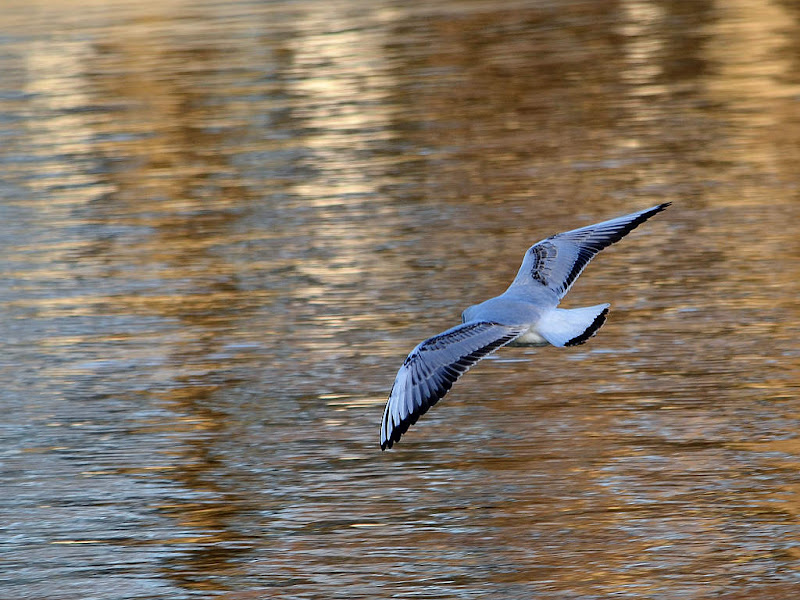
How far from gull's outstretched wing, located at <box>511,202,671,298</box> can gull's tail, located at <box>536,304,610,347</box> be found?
33 centimetres

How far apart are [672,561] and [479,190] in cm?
604

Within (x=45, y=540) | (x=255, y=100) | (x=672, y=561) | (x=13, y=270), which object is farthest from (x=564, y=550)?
(x=255, y=100)

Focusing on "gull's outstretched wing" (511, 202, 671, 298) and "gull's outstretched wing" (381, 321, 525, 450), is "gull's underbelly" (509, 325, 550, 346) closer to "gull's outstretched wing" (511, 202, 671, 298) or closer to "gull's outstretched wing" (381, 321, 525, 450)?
"gull's outstretched wing" (381, 321, 525, 450)

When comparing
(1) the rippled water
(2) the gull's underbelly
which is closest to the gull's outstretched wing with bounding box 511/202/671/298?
(2) the gull's underbelly

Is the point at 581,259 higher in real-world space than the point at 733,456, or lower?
higher

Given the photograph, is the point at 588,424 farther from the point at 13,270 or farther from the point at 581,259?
the point at 13,270

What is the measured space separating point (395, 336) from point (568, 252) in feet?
5.71

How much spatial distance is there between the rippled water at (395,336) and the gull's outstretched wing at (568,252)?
2.24 ft

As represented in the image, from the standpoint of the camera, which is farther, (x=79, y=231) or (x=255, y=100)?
(x=255, y=100)

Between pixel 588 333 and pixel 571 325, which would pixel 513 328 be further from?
pixel 588 333

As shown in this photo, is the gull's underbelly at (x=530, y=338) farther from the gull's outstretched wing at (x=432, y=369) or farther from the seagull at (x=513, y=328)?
the gull's outstretched wing at (x=432, y=369)

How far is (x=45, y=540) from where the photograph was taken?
19.2 feet

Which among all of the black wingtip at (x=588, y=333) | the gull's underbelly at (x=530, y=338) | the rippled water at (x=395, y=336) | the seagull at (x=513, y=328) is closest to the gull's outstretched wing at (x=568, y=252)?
the seagull at (x=513, y=328)

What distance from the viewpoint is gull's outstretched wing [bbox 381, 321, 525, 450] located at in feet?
17.6
